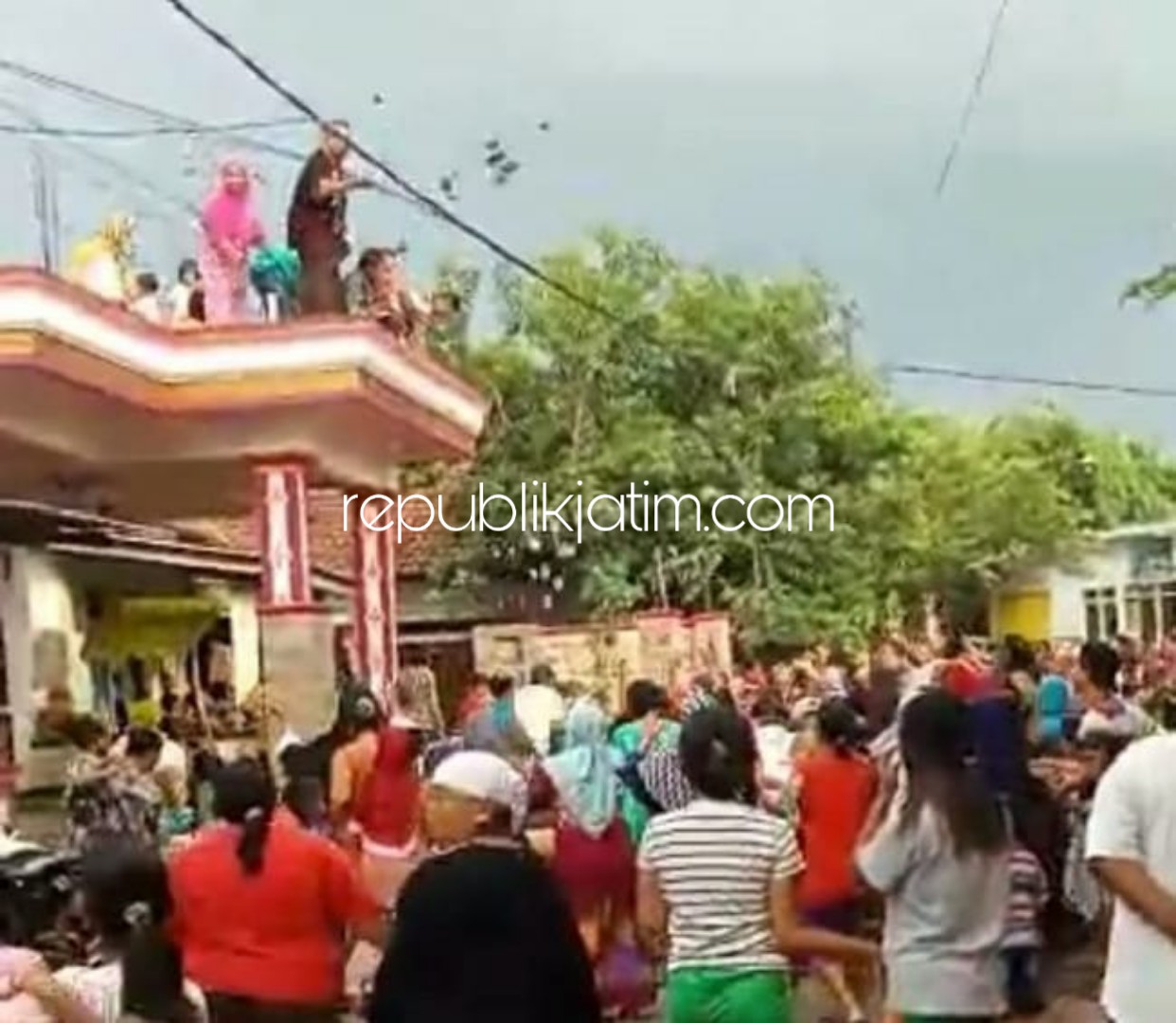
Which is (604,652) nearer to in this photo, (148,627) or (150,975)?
(148,627)

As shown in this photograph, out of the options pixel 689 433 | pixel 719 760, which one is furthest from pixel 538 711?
pixel 689 433

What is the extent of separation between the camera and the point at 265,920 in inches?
304

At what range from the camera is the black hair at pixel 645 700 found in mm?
15016

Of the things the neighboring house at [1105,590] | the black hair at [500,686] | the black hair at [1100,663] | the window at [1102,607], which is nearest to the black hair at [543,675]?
the black hair at [500,686]

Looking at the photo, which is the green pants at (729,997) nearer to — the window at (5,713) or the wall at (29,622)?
the window at (5,713)

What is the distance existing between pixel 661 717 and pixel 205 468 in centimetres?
886

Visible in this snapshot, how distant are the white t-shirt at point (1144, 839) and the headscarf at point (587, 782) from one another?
6.74m

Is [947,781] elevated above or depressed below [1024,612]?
below

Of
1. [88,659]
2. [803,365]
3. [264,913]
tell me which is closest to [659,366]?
[803,365]

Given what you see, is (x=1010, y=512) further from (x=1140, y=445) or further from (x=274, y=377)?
(x=274, y=377)

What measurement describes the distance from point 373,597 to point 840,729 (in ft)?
45.3

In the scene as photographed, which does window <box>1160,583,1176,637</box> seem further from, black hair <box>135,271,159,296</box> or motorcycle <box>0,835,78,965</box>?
motorcycle <box>0,835,78,965</box>

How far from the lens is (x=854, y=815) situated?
37.2 feet

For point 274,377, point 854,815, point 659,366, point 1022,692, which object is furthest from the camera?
point 659,366
